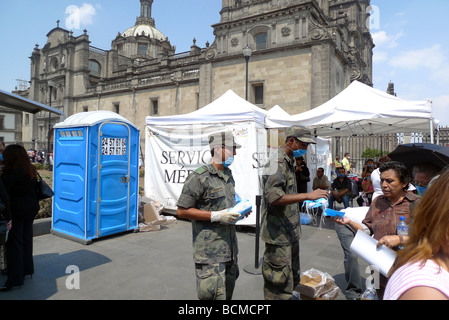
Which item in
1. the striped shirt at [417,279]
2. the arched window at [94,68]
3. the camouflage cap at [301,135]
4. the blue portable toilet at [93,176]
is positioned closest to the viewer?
the striped shirt at [417,279]

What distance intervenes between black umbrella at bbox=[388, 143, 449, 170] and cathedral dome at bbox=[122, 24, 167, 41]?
194 ft

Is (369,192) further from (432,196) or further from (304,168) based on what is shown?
(432,196)

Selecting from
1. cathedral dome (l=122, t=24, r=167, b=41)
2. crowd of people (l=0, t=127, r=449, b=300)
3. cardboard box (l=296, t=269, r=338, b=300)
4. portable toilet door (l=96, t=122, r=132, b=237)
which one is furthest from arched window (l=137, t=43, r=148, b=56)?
cardboard box (l=296, t=269, r=338, b=300)

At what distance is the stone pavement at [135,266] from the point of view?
3822 millimetres

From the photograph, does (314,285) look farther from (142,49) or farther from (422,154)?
(142,49)

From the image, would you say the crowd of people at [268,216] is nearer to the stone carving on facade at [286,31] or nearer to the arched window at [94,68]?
the stone carving on facade at [286,31]

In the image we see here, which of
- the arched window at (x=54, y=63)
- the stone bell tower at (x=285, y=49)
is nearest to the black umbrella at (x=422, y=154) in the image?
the stone bell tower at (x=285, y=49)

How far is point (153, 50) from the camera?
53125mm

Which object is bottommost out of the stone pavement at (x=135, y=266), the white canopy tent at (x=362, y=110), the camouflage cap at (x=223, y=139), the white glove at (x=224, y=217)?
the stone pavement at (x=135, y=266)

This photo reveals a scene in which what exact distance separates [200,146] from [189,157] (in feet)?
1.61

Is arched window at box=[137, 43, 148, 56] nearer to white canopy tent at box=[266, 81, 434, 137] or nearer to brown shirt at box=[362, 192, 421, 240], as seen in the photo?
white canopy tent at box=[266, 81, 434, 137]

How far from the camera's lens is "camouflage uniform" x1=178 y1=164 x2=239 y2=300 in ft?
8.52

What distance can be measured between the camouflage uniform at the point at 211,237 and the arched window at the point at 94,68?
1929 inches

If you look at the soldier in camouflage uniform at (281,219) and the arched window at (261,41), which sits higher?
the arched window at (261,41)
